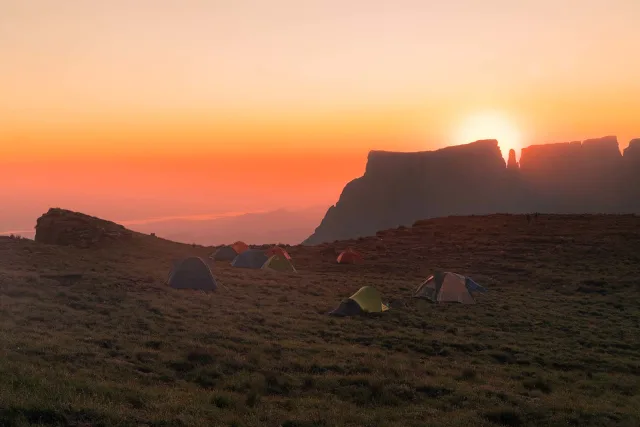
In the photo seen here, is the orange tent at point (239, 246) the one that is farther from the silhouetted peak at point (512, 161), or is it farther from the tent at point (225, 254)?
the silhouetted peak at point (512, 161)

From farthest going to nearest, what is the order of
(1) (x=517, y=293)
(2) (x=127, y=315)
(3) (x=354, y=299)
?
(1) (x=517, y=293)
(3) (x=354, y=299)
(2) (x=127, y=315)

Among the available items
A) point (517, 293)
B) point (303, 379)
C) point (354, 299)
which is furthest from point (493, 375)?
point (517, 293)

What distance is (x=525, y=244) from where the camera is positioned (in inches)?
2003

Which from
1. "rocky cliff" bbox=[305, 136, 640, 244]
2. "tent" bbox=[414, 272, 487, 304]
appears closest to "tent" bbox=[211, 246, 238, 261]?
"tent" bbox=[414, 272, 487, 304]

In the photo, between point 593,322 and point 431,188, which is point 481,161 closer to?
point 431,188

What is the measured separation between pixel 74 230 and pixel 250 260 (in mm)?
14730

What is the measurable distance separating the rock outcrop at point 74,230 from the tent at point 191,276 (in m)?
15.4

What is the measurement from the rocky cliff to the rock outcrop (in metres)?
126

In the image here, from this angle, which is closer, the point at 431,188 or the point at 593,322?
the point at 593,322

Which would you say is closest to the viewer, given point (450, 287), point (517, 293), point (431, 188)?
point (450, 287)

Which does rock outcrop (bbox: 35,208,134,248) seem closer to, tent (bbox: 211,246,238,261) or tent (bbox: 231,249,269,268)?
tent (bbox: 211,246,238,261)

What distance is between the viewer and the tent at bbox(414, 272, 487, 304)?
3045 cm

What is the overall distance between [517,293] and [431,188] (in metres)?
152

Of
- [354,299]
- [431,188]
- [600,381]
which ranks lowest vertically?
[600,381]
